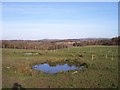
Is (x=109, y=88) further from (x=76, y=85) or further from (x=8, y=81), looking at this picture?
(x=8, y=81)

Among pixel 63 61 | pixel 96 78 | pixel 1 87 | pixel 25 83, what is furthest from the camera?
pixel 63 61

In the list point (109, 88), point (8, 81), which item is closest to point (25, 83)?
point (8, 81)

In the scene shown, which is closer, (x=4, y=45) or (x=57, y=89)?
(x=57, y=89)

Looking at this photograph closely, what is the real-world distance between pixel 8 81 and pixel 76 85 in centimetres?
655

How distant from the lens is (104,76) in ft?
67.1

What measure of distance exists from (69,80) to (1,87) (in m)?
6.15

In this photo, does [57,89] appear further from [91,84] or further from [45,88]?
[91,84]

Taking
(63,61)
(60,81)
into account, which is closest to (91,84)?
(60,81)

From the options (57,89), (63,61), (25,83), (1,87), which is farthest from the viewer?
(63,61)

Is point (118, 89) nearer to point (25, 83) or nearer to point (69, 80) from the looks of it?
point (69, 80)

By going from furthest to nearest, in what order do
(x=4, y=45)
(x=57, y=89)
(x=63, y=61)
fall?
(x=4, y=45) < (x=63, y=61) < (x=57, y=89)

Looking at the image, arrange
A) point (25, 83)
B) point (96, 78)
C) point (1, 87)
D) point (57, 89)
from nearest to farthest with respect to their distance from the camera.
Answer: point (57, 89) < point (1, 87) < point (25, 83) < point (96, 78)

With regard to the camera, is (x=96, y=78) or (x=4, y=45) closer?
(x=96, y=78)

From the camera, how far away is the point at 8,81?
1881cm
